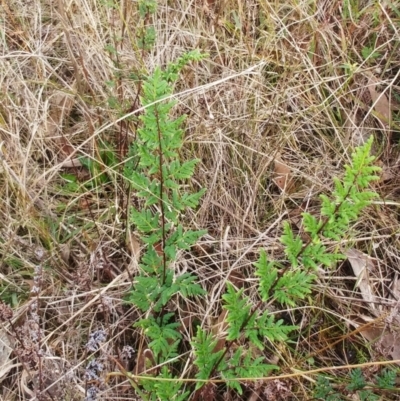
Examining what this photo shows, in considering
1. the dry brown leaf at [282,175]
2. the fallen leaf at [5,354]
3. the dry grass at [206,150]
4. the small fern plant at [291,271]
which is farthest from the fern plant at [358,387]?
the fallen leaf at [5,354]

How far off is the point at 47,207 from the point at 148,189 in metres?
0.54

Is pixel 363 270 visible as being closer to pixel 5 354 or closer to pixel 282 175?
pixel 282 175

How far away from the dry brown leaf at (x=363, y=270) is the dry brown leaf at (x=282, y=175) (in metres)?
0.30

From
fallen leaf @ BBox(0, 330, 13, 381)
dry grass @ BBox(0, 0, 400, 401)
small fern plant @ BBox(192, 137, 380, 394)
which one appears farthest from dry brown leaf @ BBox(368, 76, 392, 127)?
fallen leaf @ BBox(0, 330, 13, 381)

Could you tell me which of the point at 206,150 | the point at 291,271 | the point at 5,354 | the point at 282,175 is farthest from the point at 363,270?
the point at 5,354

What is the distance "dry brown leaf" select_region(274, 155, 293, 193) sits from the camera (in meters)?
2.07

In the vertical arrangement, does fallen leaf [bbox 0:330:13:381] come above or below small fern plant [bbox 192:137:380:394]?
below

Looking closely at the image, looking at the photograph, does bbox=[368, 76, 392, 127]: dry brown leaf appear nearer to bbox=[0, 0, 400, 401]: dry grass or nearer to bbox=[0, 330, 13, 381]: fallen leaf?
bbox=[0, 0, 400, 401]: dry grass

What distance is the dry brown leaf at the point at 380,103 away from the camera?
2188mm

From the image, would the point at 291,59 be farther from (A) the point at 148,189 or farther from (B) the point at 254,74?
(A) the point at 148,189

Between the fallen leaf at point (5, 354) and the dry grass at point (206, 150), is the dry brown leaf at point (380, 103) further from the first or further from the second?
the fallen leaf at point (5, 354)

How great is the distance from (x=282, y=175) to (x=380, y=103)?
475 millimetres

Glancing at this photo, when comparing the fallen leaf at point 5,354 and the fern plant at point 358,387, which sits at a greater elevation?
the fern plant at point 358,387

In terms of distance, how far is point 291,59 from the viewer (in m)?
2.27
